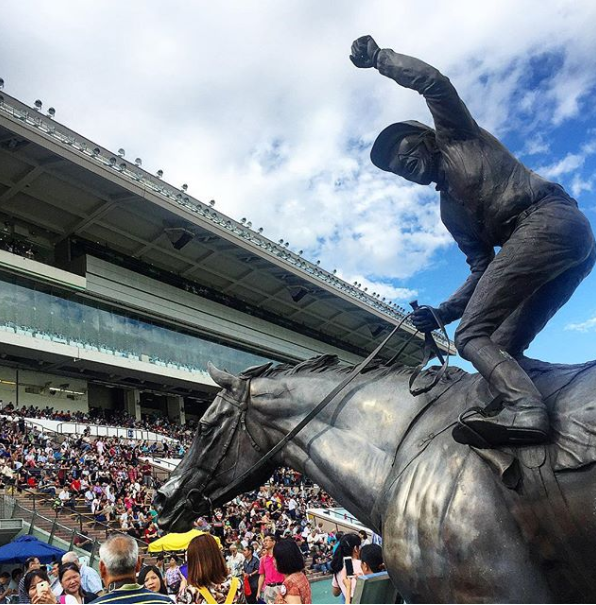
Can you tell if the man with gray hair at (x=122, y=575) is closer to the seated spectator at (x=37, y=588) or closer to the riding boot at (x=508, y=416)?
the riding boot at (x=508, y=416)

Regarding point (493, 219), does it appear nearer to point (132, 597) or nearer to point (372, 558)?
point (132, 597)

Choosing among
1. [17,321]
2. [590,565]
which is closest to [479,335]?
[590,565]

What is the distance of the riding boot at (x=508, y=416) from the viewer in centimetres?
253

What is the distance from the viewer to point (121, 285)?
42.0 meters

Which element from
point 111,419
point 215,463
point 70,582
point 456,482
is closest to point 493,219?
point 456,482

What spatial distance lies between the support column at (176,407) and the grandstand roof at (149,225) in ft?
31.1

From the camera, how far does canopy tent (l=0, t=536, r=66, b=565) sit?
10969 mm

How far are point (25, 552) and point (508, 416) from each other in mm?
11105

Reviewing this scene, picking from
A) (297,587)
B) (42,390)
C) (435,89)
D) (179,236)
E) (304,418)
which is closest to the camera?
(435,89)

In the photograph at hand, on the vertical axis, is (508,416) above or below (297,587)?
above

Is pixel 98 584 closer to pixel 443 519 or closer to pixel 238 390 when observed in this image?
pixel 238 390

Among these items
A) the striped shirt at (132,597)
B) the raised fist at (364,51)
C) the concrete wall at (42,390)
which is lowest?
the striped shirt at (132,597)

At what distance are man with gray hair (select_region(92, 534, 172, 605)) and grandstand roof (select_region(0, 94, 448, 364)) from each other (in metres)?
22.2

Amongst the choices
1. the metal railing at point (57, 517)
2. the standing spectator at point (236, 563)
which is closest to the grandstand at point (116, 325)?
the metal railing at point (57, 517)
